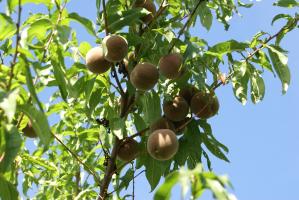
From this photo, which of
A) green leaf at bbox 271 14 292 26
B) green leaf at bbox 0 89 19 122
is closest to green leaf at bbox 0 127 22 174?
green leaf at bbox 0 89 19 122

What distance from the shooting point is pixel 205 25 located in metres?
3.18

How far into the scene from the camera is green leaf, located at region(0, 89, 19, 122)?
4.67 ft

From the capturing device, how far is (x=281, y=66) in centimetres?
263

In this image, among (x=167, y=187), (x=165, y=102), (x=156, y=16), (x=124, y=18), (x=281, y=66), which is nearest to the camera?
(x=167, y=187)

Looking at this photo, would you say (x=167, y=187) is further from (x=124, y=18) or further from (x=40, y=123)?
(x=124, y=18)

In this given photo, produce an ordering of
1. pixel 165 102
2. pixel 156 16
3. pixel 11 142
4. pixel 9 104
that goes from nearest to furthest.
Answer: pixel 9 104 < pixel 11 142 < pixel 165 102 < pixel 156 16

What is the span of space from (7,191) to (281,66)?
4.96 ft

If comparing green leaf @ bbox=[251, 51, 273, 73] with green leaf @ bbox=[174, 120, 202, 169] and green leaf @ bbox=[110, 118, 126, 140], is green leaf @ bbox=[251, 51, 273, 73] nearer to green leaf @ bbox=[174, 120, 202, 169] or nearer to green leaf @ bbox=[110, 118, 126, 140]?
green leaf @ bbox=[174, 120, 202, 169]

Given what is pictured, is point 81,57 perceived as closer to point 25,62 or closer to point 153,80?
point 153,80

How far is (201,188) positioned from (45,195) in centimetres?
240

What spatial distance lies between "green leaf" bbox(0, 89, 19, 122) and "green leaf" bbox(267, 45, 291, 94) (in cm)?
154

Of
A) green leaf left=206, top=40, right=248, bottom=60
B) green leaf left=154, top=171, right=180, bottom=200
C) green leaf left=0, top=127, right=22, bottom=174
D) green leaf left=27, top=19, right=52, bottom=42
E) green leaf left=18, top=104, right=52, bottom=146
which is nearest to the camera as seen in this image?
green leaf left=154, top=171, right=180, bottom=200

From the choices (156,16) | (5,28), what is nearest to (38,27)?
(5,28)

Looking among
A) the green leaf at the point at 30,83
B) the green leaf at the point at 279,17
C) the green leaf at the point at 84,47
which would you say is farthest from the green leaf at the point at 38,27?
the green leaf at the point at 279,17
